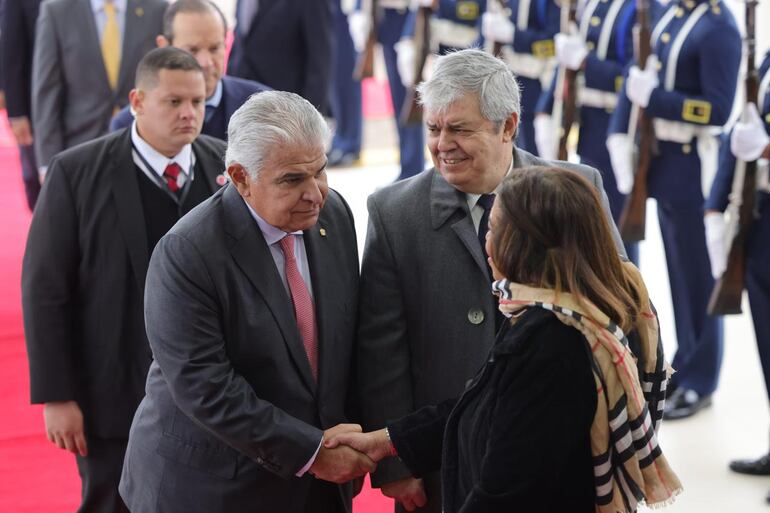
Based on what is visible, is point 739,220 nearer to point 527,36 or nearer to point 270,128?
point 527,36

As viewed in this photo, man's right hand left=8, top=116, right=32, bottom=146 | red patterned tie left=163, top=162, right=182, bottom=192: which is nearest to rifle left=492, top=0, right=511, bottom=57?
man's right hand left=8, top=116, right=32, bottom=146

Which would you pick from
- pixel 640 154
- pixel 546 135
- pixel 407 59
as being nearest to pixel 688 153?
pixel 640 154

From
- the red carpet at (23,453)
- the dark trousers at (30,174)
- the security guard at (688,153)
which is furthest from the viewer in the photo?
the dark trousers at (30,174)

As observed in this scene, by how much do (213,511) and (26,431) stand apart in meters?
2.34

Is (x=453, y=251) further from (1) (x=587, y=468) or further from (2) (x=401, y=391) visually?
(1) (x=587, y=468)

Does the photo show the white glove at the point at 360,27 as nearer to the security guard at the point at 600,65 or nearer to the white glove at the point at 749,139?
the security guard at the point at 600,65

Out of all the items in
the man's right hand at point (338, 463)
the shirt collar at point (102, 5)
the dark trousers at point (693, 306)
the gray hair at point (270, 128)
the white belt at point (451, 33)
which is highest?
the gray hair at point (270, 128)

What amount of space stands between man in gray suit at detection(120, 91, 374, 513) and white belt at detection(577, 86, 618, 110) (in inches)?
123

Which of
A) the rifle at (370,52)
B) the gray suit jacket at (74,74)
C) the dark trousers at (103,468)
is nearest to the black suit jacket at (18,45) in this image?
the gray suit jacket at (74,74)

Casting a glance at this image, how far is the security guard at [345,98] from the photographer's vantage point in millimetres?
8891

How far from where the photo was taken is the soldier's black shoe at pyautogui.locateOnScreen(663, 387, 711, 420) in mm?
4871

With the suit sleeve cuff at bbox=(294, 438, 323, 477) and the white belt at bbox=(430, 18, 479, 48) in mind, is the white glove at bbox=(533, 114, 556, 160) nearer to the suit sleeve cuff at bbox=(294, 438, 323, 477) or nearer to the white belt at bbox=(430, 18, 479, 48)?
the white belt at bbox=(430, 18, 479, 48)

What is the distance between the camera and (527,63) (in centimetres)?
637

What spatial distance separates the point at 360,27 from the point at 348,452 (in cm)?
586
